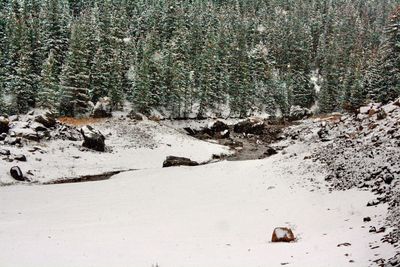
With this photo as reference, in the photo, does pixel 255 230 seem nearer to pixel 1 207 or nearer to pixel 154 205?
pixel 154 205

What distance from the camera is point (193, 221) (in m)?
20.1

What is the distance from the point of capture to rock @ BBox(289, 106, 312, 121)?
8981 centimetres

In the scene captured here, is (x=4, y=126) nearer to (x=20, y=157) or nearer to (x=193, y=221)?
(x=20, y=157)

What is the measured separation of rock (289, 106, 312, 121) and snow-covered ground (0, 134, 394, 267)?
190 ft

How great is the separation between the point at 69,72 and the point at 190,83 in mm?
26791

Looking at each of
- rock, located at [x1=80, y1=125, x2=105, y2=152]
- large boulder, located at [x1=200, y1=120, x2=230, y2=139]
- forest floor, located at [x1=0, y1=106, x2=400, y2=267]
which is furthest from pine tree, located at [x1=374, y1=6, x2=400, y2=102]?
rock, located at [x1=80, y1=125, x2=105, y2=152]

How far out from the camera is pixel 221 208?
74.4 ft

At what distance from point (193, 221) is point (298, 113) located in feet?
243

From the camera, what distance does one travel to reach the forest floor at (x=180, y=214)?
548 inches

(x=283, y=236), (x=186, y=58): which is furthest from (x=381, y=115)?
(x=186, y=58)

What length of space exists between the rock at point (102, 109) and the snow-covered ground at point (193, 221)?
29.6 m

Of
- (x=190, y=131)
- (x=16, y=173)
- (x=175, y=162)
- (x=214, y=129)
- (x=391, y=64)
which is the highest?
(x=391, y=64)

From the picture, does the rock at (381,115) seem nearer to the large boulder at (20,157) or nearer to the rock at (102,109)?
the large boulder at (20,157)

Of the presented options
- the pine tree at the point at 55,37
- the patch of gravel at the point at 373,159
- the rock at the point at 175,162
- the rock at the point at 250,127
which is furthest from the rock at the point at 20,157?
the rock at the point at 250,127
